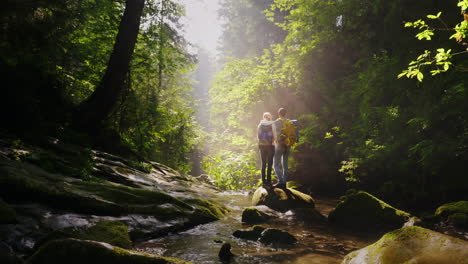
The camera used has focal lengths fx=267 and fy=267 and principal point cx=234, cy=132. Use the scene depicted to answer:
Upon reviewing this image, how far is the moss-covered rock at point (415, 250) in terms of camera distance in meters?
3.00

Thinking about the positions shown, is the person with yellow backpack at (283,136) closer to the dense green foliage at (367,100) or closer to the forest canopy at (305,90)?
the dense green foliage at (367,100)

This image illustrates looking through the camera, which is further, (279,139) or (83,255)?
(279,139)

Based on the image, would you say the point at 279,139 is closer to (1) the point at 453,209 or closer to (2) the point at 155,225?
(1) the point at 453,209

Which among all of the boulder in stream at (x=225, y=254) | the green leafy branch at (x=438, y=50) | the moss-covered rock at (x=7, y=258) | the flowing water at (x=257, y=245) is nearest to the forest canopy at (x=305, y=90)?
the green leafy branch at (x=438, y=50)

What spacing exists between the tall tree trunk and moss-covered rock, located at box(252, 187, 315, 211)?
5.65 m

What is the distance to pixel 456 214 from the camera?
20.5 feet

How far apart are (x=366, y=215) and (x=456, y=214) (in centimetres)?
192

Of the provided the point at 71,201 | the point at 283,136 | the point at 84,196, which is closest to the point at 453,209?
the point at 283,136

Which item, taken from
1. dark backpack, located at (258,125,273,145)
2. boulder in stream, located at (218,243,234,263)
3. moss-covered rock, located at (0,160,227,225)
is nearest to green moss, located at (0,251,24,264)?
moss-covered rock, located at (0,160,227,225)

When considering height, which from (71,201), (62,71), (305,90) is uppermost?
(305,90)

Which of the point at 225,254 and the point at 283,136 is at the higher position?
the point at 283,136

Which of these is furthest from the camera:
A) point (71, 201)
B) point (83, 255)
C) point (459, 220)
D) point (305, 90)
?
point (305, 90)

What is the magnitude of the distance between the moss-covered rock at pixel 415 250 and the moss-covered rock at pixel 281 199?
4682 millimetres

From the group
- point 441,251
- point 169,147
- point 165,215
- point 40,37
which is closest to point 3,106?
point 40,37
